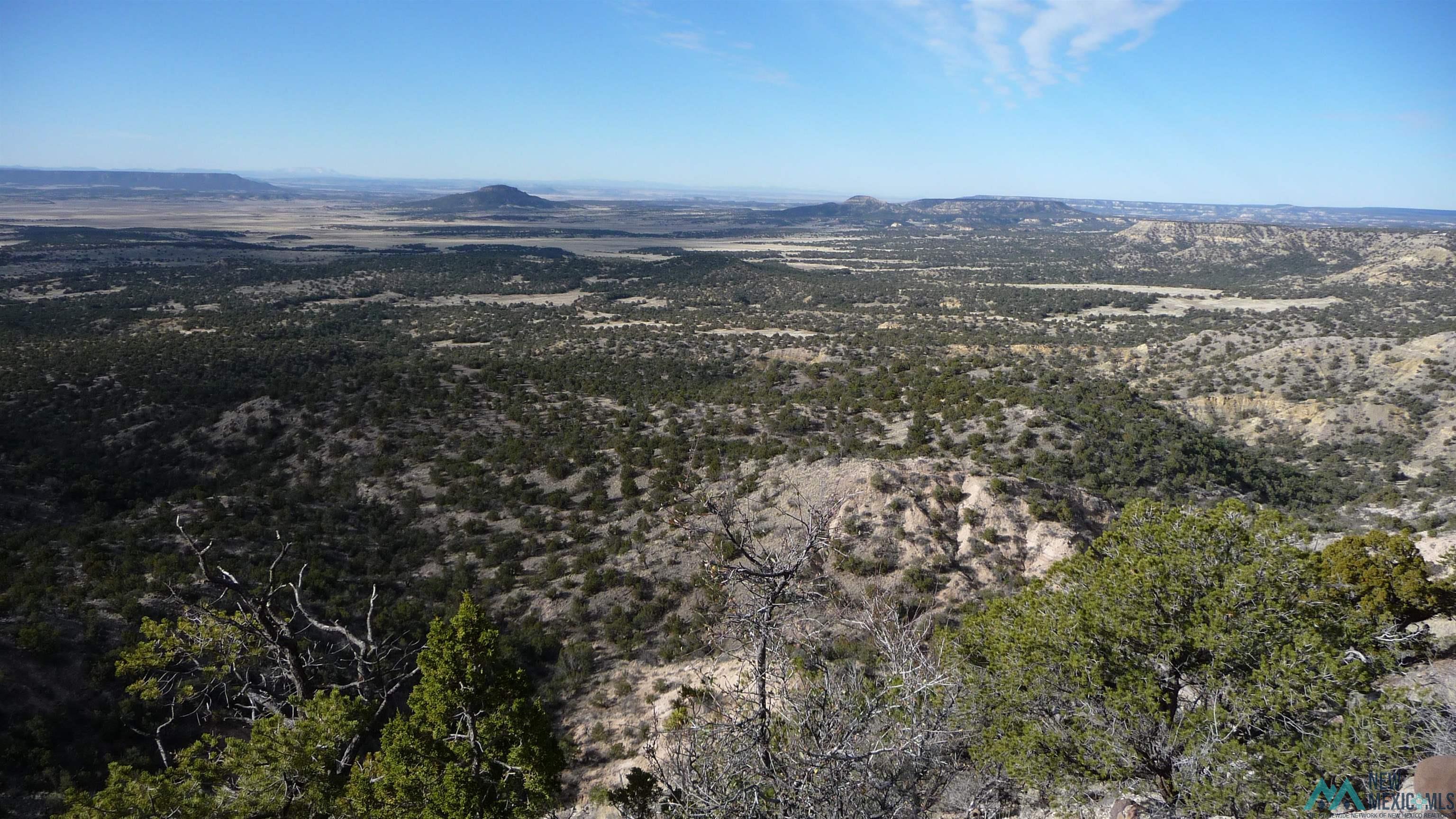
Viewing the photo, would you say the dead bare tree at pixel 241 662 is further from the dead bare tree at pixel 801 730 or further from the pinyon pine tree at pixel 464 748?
the dead bare tree at pixel 801 730

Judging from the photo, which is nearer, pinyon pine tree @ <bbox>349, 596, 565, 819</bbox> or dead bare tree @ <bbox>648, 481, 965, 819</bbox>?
dead bare tree @ <bbox>648, 481, 965, 819</bbox>

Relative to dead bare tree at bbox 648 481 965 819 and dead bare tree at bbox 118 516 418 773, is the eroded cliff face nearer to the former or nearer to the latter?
dead bare tree at bbox 648 481 965 819

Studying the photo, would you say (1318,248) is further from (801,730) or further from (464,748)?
(464,748)

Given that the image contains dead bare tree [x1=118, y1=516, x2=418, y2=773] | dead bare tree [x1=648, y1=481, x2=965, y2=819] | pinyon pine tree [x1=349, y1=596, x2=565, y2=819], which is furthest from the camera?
dead bare tree [x1=118, y1=516, x2=418, y2=773]

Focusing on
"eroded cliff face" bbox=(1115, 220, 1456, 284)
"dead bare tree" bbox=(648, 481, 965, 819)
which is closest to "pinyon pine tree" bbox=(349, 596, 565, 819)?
"dead bare tree" bbox=(648, 481, 965, 819)

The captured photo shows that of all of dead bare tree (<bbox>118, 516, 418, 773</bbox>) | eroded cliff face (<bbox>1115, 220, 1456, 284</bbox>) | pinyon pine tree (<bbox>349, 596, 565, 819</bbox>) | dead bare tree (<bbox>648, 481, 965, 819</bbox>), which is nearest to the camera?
dead bare tree (<bbox>648, 481, 965, 819</bbox>)

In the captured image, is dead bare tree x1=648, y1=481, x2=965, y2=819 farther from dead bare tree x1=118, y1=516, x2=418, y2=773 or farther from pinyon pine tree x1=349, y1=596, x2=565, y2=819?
dead bare tree x1=118, y1=516, x2=418, y2=773

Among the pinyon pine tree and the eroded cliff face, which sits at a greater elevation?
the eroded cliff face

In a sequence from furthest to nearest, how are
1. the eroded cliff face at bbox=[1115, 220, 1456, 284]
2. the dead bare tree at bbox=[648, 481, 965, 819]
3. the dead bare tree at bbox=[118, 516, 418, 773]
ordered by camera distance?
the eroded cliff face at bbox=[1115, 220, 1456, 284] → the dead bare tree at bbox=[118, 516, 418, 773] → the dead bare tree at bbox=[648, 481, 965, 819]

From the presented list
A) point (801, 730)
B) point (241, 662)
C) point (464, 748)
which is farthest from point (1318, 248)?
point (241, 662)

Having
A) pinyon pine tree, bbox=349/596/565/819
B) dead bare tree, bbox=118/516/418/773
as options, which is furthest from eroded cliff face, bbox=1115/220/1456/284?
dead bare tree, bbox=118/516/418/773

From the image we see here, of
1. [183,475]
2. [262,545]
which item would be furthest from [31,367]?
[262,545]
